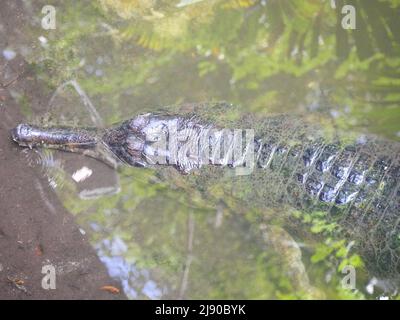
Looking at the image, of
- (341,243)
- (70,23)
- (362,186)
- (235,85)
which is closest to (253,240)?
(341,243)

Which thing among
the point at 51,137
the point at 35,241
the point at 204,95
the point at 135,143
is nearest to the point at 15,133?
the point at 51,137

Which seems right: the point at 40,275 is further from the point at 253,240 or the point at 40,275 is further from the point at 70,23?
the point at 70,23

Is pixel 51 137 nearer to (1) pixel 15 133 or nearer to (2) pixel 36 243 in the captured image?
(1) pixel 15 133

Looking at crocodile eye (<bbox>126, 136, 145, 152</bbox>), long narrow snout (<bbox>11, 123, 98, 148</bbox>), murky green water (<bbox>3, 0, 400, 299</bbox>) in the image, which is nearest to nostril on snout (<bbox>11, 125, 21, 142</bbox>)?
long narrow snout (<bbox>11, 123, 98, 148</bbox>)

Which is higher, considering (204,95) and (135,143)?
(204,95)

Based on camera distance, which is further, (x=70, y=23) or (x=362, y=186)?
(x=70, y=23)

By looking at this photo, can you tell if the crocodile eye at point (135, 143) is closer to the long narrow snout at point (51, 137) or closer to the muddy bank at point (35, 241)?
the long narrow snout at point (51, 137)

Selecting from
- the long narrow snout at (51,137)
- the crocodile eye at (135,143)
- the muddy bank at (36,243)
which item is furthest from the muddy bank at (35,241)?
the crocodile eye at (135,143)

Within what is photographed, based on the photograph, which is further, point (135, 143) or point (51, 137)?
point (51, 137)
